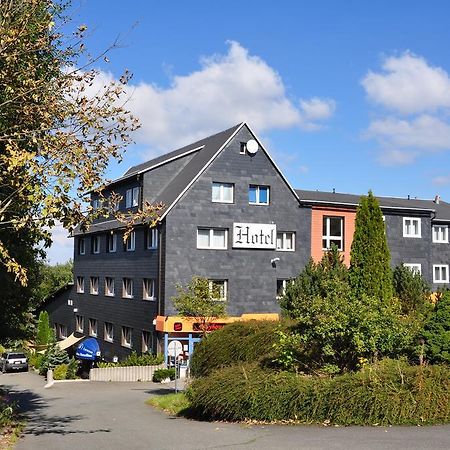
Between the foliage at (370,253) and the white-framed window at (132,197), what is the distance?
1515 centimetres

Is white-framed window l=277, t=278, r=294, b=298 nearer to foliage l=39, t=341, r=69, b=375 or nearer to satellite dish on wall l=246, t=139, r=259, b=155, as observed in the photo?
satellite dish on wall l=246, t=139, r=259, b=155

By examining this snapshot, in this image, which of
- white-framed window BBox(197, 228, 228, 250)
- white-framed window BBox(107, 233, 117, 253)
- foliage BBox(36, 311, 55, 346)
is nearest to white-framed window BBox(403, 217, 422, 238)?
white-framed window BBox(197, 228, 228, 250)

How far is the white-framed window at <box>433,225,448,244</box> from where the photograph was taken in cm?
4478

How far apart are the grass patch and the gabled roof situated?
17325mm

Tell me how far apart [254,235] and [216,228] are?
2.27 meters

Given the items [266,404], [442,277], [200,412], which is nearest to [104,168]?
[266,404]

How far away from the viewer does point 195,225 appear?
3616 cm

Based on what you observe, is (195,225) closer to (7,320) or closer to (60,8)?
(7,320)

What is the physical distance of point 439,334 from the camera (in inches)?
688

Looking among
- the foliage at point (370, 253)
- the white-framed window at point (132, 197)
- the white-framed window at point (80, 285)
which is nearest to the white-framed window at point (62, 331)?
the white-framed window at point (80, 285)

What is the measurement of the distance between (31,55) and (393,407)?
412 inches

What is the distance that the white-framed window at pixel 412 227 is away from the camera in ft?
140

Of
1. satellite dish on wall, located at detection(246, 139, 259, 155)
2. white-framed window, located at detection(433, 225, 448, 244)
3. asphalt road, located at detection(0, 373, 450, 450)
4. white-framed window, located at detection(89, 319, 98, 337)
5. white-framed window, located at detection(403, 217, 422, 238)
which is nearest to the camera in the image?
asphalt road, located at detection(0, 373, 450, 450)

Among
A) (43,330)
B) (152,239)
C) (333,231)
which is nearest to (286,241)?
(333,231)
